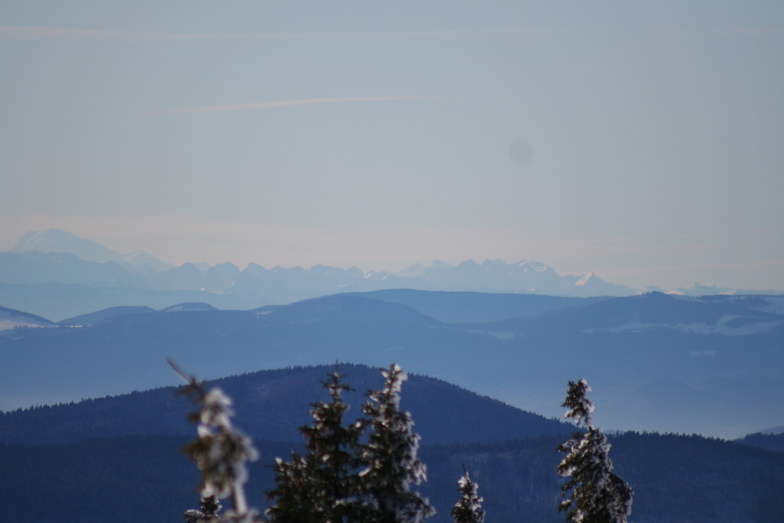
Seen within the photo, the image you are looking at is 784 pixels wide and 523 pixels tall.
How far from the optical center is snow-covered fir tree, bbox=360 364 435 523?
3544 cm

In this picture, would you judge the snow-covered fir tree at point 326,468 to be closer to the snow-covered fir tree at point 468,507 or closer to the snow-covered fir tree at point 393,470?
the snow-covered fir tree at point 393,470

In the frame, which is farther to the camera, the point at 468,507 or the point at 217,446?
the point at 468,507

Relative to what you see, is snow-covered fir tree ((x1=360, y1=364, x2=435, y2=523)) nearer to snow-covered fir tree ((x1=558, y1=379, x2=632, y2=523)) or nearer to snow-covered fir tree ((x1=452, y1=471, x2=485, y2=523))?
snow-covered fir tree ((x1=452, y1=471, x2=485, y2=523))

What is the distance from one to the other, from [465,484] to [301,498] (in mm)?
16399

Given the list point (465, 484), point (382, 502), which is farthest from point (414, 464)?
point (465, 484)

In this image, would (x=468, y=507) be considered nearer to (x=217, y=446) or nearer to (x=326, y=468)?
(x=326, y=468)

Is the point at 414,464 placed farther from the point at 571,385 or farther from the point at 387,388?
the point at 571,385

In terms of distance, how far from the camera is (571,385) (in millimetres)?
50656

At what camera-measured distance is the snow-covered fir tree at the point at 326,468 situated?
34875 millimetres

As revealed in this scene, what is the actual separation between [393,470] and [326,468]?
244 cm

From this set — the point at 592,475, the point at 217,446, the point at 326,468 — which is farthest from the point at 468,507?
the point at 217,446

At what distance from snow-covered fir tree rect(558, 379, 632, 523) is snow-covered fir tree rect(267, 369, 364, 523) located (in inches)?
651

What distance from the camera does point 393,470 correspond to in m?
35.6

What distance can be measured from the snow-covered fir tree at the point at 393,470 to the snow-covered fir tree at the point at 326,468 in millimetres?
519
